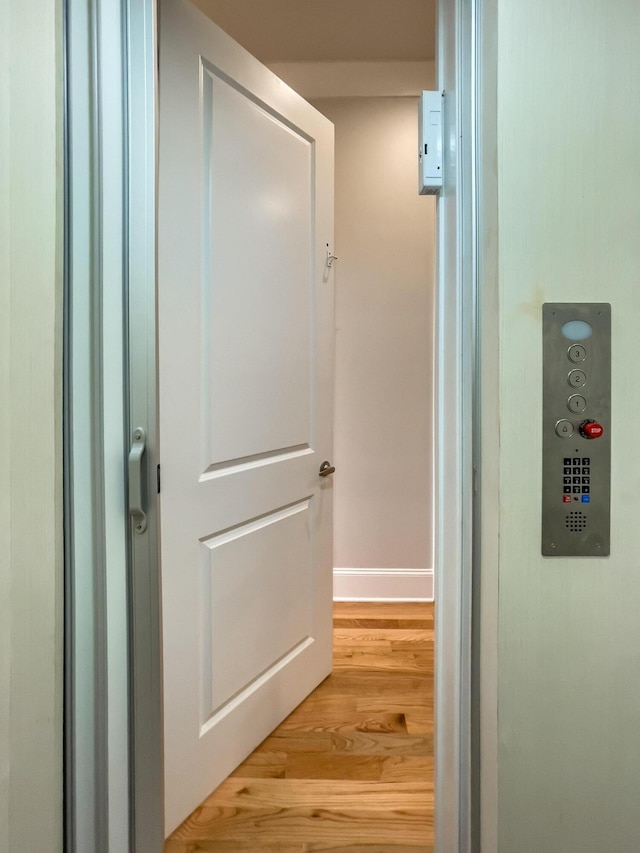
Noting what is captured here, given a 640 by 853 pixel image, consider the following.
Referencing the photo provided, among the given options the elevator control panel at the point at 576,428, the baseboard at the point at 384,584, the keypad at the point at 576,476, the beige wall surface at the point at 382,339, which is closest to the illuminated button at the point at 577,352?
the elevator control panel at the point at 576,428

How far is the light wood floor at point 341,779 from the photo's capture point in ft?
5.26

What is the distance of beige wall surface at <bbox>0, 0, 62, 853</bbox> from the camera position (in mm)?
949

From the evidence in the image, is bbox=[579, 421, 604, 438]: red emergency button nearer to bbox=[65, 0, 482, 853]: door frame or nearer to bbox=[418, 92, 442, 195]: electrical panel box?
bbox=[65, 0, 482, 853]: door frame

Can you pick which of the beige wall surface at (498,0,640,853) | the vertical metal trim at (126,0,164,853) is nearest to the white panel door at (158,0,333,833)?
the vertical metal trim at (126,0,164,853)

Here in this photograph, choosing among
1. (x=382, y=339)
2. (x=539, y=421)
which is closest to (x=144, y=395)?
(x=539, y=421)

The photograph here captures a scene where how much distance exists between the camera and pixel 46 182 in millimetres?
1053

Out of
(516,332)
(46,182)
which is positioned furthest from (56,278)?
(516,332)

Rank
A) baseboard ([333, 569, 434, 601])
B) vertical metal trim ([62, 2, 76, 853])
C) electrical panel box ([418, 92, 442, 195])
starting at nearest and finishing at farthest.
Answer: vertical metal trim ([62, 2, 76, 853]) → electrical panel box ([418, 92, 442, 195]) → baseboard ([333, 569, 434, 601])

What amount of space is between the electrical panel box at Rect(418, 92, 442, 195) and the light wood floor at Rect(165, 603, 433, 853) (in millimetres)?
1528

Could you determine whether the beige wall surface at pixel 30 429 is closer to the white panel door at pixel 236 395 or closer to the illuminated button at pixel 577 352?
the white panel door at pixel 236 395

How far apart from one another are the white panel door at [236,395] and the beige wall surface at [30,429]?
1.36 feet

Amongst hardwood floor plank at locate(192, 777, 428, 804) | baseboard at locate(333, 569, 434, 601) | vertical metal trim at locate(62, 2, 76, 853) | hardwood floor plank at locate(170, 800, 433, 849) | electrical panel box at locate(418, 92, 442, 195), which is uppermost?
electrical panel box at locate(418, 92, 442, 195)

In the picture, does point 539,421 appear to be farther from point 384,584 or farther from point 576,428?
point 384,584

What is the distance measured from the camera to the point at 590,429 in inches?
40.2
